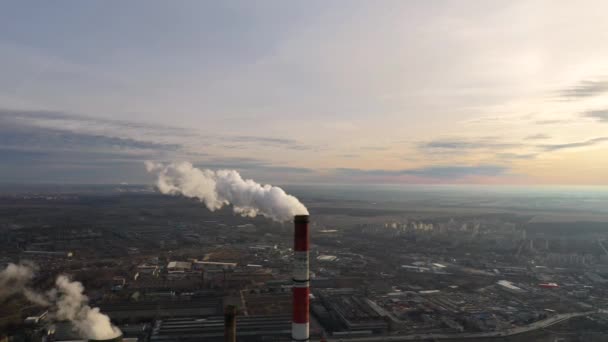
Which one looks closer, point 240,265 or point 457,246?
point 240,265

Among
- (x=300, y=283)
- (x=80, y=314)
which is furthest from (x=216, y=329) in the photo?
(x=300, y=283)

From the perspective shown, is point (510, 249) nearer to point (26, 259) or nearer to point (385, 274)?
point (385, 274)

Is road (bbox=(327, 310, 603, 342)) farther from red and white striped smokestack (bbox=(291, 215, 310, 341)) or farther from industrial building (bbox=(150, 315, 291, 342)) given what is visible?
red and white striped smokestack (bbox=(291, 215, 310, 341))

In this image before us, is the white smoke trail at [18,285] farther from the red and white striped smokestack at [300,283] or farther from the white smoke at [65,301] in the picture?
the red and white striped smokestack at [300,283]

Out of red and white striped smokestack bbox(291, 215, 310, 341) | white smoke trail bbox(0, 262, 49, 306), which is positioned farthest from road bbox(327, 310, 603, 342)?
white smoke trail bbox(0, 262, 49, 306)

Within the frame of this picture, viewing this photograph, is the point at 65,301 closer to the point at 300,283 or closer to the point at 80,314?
Answer: the point at 80,314

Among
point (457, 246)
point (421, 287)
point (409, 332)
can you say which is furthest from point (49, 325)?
point (457, 246)

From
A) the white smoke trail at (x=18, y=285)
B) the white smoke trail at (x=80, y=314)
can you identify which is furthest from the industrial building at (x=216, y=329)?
the white smoke trail at (x=18, y=285)
